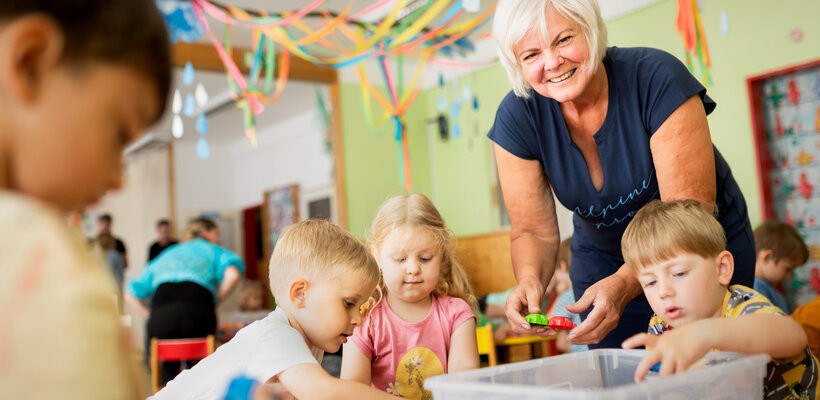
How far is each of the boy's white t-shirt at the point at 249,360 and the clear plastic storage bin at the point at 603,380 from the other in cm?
35

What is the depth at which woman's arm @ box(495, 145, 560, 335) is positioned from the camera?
1.71m

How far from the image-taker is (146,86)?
1.74 ft

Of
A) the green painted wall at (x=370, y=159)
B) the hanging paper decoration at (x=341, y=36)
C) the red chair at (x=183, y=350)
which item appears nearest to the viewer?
the red chair at (x=183, y=350)

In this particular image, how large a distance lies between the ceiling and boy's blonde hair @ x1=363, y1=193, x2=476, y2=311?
3.31 metres

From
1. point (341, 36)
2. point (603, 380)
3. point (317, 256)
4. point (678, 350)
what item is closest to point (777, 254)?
point (603, 380)

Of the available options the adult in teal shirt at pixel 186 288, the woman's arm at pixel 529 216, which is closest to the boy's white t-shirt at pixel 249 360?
the woman's arm at pixel 529 216

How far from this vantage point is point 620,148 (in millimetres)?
1567

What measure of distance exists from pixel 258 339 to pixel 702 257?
0.81 meters

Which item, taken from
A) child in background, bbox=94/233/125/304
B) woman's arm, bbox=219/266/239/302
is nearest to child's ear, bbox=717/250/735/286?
woman's arm, bbox=219/266/239/302

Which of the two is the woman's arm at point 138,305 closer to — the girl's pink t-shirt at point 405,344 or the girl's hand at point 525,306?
the girl's pink t-shirt at point 405,344

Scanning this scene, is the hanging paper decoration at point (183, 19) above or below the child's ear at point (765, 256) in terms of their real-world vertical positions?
above

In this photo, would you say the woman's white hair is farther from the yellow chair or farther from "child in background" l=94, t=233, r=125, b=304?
"child in background" l=94, t=233, r=125, b=304

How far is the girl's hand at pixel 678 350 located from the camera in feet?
3.09

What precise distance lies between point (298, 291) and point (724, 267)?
0.79 metres
